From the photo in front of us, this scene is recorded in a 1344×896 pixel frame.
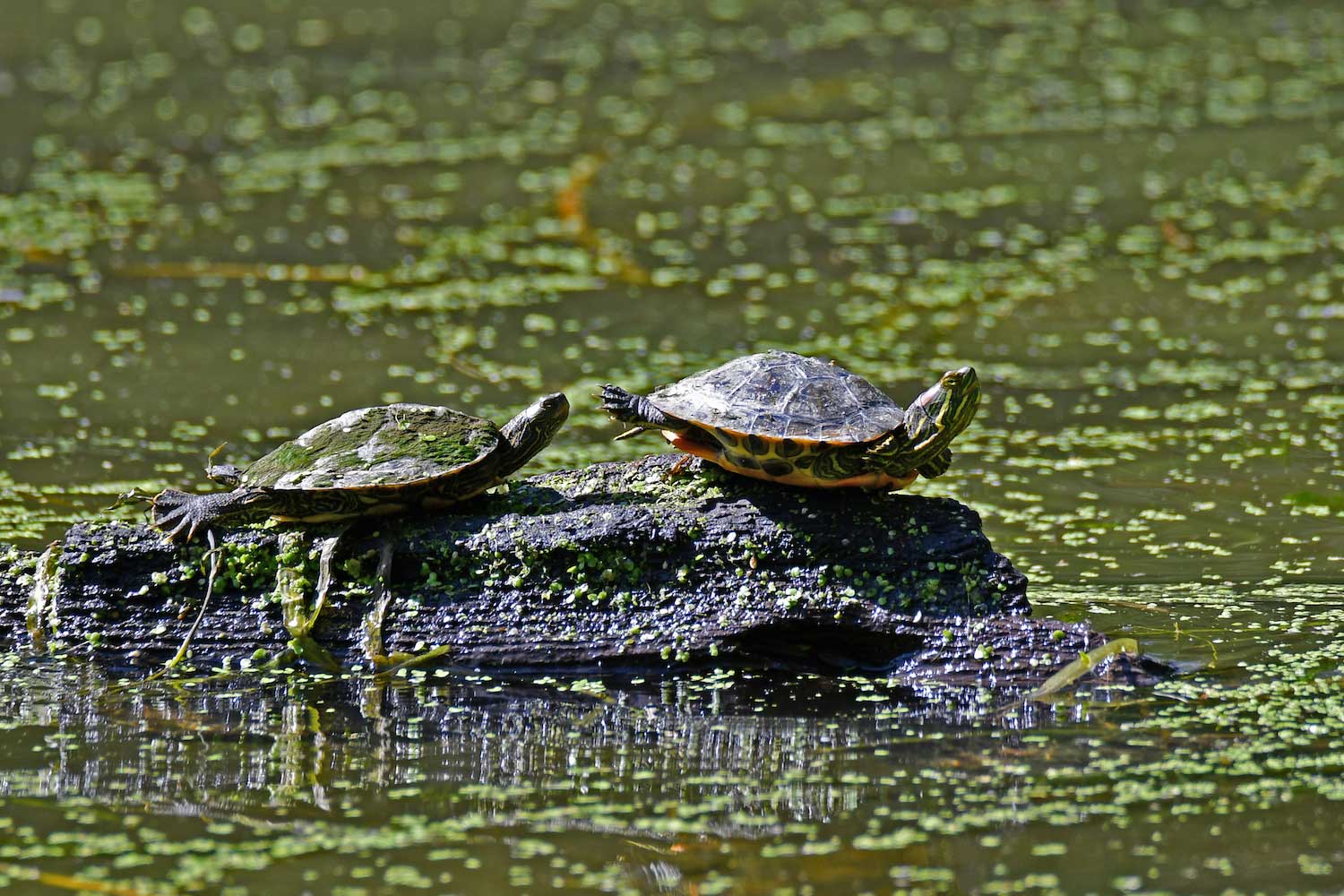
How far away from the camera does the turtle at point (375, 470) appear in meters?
Result: 3.70

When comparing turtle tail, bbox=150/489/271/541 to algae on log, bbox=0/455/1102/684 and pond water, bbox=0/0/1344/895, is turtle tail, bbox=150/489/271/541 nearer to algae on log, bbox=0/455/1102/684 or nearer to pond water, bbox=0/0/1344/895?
algae on log, bbox=0/455/1102/684

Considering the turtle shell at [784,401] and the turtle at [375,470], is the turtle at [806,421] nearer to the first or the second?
the turtle shell at [784,401]

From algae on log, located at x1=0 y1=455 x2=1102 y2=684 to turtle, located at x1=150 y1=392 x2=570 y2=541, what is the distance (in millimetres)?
85

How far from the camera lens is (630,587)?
376cm

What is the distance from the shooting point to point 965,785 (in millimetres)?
3121

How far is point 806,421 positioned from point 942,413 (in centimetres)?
29

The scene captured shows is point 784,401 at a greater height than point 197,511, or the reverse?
point 784,401

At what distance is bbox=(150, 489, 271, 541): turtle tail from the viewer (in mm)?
3725

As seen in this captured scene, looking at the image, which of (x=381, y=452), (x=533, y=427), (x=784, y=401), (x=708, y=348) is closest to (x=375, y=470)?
(x=381, y=452)

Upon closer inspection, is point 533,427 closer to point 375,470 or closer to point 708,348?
point 375,470

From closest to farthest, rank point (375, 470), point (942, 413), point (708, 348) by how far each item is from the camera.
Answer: point (942, 413)
point (375, 470)
point (708, 348)

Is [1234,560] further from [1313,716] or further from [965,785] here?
[965,785]

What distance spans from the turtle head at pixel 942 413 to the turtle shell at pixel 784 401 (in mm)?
50

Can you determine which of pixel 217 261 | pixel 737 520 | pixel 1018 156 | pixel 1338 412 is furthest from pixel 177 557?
pixel 1018 156
